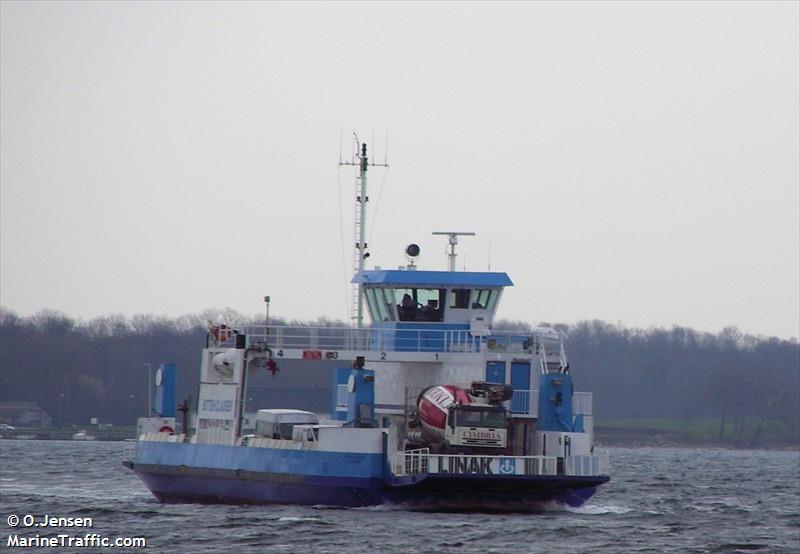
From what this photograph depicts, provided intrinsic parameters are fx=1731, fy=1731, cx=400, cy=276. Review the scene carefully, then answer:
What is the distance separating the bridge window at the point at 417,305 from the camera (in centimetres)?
4912

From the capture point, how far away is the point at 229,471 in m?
47.5

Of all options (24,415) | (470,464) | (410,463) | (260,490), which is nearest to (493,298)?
(410,463)

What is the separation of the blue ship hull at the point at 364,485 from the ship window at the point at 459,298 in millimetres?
6708

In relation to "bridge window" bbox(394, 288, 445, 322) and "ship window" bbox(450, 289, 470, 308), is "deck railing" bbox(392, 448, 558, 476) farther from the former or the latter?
"ship window" bbox(450, 289, 470, 308)

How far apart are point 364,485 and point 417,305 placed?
7.19 metres

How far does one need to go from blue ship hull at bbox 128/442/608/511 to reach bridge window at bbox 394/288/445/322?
6.06 metres

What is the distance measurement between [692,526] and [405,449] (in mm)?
7801

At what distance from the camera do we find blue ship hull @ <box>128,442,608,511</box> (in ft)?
141

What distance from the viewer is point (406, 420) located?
→ 47.5 meters

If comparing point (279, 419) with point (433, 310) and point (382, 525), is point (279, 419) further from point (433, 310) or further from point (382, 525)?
point (382, 525)

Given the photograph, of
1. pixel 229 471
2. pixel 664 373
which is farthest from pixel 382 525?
pixel 664 373

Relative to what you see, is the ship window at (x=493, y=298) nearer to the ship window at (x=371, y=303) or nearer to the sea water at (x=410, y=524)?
the ship window at (x=371, y=303)

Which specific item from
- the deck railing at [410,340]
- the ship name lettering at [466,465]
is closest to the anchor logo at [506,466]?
the ship name lettering at [466,465]

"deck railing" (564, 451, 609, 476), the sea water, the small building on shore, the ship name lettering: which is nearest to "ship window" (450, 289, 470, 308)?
"deck railing" (564, 451, 609, 476)
